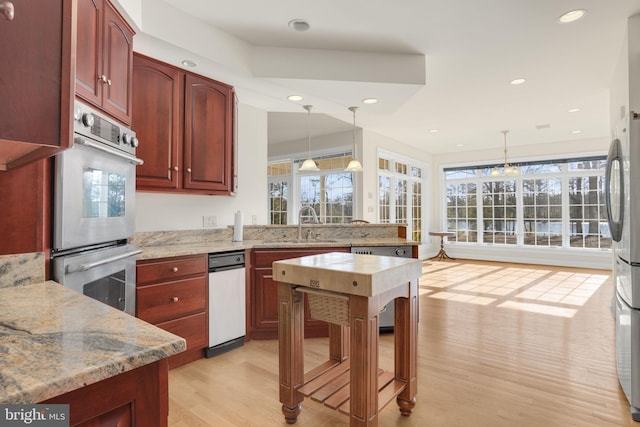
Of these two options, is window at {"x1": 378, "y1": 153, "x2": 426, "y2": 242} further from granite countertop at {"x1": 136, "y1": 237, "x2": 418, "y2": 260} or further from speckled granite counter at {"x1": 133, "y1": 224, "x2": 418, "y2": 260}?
granite countertop at {"x1": 136, "y1": 237, "x2": 418, "y2": 260}

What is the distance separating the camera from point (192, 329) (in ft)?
8.63

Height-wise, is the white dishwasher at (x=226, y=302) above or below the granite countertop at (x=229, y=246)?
below

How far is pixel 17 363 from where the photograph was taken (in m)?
0.63

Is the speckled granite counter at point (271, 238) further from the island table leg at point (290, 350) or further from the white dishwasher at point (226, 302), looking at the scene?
the island table leg at point (290, 350)

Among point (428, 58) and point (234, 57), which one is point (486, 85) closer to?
point (428, 58)

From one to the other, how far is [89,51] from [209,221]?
77.9 inches

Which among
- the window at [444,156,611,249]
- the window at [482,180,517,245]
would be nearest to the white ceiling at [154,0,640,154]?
the window at [444,156,611,249]

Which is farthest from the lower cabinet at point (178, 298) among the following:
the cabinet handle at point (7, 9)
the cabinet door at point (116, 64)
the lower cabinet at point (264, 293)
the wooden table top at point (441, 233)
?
the wooden table top at point (441, 233)

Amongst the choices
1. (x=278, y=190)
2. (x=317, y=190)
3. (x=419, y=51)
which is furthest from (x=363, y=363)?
(x=278, y=190)

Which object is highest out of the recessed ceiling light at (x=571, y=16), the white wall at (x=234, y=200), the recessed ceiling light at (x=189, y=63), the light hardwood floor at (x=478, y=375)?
the recessed ceiling light at (x=571, y=16)

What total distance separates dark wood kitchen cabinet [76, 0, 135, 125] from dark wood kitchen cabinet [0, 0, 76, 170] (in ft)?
3.59

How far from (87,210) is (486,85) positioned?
4196 mm

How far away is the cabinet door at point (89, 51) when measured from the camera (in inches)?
66.7

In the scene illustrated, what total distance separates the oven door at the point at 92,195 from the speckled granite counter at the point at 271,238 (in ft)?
2.50
